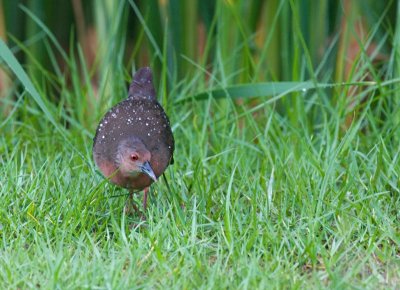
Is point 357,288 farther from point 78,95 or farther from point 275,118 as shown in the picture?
point 78,95

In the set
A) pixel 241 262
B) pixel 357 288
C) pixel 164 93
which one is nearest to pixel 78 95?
pixel 164 93

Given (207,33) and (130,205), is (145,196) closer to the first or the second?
(130,205)

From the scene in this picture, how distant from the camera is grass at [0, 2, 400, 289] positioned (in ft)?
11.3

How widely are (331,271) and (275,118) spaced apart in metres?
1.82

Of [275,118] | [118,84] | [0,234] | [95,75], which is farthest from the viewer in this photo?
[95,75]

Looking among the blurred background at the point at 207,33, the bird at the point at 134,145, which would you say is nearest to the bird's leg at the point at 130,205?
the bird at the point at 134,145

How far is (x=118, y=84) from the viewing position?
222 inches

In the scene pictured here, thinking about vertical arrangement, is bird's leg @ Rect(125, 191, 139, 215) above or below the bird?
below

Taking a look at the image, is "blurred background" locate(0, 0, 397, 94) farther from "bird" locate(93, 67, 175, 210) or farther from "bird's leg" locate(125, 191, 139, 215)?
"bird's leg" locate(125, 191, 139, 215)

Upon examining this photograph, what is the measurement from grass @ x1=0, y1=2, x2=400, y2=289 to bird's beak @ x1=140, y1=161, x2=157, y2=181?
0.13 m

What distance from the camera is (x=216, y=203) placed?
14.1 ft

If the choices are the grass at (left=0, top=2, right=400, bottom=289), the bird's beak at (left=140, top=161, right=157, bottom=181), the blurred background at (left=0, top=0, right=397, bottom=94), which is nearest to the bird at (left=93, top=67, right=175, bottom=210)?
the bird's beak at (left=140, top=161, right=157, bottom=181)

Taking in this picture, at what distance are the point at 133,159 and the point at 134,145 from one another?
0.07m

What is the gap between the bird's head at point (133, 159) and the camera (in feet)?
14.2
